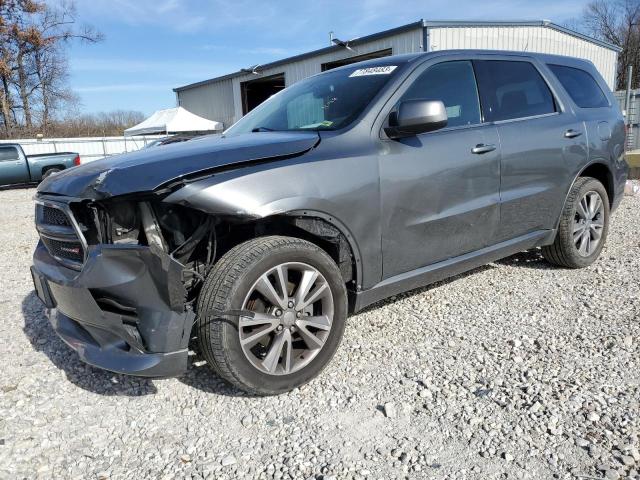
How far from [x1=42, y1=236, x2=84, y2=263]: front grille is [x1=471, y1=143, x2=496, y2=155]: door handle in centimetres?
248

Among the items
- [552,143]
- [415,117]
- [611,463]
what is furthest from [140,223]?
[552,143]

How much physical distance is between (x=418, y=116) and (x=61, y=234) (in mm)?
2041

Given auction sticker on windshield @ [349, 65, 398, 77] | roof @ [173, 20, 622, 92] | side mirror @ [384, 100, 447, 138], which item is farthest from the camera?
roof @ [173, 20, 622, 92]

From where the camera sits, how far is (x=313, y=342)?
2.65 meters

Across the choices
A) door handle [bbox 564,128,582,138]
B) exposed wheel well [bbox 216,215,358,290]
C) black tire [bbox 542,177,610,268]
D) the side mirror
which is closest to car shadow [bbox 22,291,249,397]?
exposed wheel well [bbox 216,215,358,290]

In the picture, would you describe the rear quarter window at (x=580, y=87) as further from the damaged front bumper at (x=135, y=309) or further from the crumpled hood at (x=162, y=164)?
the damaged front bumper at (x=135, y=309)

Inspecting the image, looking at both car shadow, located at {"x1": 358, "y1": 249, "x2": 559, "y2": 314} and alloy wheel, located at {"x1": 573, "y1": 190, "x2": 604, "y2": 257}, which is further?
alloy wheel, located at {"x1": 573, "y1": 190, "x2": 604, "y2": 257}

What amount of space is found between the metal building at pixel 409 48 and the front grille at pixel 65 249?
11.8m

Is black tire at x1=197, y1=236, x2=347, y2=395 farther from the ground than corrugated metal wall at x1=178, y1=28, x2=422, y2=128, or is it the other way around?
corrugated metal wall at x1=178, y1=28, x2=422, y2=128

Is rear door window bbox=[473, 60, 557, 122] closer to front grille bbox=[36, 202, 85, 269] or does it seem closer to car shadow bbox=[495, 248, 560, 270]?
car shadow bbox=[495, 248, 560, 270]

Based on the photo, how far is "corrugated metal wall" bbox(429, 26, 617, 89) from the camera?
14945 mm

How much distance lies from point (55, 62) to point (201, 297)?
1457 inches

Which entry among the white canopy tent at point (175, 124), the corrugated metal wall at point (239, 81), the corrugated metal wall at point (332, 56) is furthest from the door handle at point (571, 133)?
the white canopy tent at point (175, 124)

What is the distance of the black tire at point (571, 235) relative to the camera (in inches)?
164
